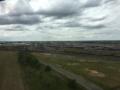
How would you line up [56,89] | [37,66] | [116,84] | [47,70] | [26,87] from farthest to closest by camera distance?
1. [37,66]
2. [47,70]
3. [116,84]
4. [26,87]
5. [56,89]

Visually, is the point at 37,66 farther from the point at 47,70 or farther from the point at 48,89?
the point at 48,89

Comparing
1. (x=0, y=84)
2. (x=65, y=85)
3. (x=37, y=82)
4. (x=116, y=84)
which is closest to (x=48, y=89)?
(x=65, y=85)

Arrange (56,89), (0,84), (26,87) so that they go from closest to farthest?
1. (56,89)
2. (26,87)
3. (0,84)

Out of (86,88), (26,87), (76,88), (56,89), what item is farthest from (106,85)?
(26,87)

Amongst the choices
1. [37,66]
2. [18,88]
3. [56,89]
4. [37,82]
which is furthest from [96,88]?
[37,66]

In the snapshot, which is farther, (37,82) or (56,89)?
(37,82)

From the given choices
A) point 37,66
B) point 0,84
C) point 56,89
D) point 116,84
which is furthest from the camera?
point 37,66

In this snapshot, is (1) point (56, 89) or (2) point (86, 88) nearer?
(1) point (56, 89)

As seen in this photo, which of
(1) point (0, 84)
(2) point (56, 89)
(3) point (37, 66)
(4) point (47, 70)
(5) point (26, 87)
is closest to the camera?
(2) point (56, 89)
